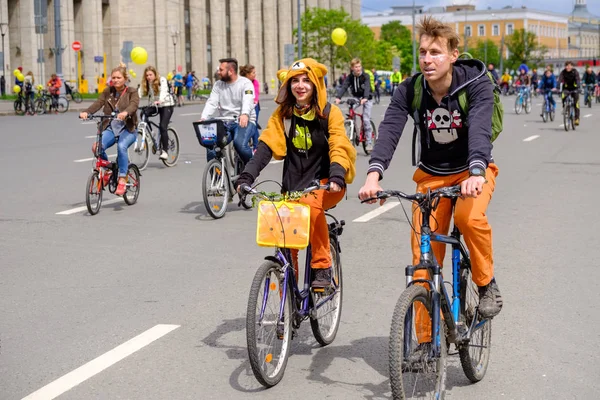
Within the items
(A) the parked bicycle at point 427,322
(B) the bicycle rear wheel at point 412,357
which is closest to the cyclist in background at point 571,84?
(A) the parked bicycle at point 427,322

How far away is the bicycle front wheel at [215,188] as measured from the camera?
38.2ft

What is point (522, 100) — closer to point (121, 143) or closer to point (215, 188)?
point (121, 143)

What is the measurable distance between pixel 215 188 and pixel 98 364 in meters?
6.22

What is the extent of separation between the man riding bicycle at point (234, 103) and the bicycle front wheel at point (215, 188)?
2.41 ft

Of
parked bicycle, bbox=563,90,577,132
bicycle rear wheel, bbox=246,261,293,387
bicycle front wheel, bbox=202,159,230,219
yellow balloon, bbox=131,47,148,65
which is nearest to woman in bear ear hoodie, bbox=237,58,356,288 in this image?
bicycle rear wheel, bbox=246,261,293,387

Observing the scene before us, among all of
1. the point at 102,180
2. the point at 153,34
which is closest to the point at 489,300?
the point at 102,180

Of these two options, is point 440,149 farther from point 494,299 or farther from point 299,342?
point 299,342

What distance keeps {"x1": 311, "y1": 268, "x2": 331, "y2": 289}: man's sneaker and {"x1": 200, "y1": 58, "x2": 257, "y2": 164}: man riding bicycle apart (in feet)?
22.6

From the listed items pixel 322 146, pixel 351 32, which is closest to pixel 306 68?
pixel 322 146

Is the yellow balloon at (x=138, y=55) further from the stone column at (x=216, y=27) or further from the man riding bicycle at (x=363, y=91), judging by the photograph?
the stone column at (x=216, y=27)

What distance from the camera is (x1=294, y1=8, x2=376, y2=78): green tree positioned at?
300ft

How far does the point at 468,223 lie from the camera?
489cm

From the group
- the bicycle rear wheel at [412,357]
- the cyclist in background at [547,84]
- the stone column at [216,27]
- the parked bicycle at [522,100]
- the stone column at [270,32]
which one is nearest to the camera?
the bicycle rear wheel at [412,357]

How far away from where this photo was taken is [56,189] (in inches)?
574
